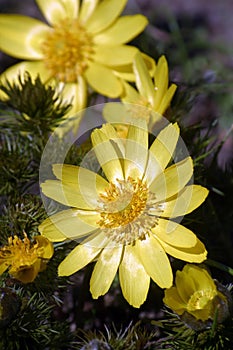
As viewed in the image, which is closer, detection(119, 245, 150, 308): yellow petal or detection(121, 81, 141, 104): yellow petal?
detection(119, 245, 150, 308): yellow petal

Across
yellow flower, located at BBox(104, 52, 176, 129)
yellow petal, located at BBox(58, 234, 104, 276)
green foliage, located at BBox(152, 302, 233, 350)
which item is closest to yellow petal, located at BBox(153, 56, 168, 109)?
yellow flower, located at BBox(104, 52, 176, 129)

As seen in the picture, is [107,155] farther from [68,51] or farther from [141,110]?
[68,51]

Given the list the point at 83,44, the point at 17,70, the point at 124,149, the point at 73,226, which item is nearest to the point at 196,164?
the point at 124,149

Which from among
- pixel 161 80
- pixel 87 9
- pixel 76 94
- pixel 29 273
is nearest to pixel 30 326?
pixel 29 273

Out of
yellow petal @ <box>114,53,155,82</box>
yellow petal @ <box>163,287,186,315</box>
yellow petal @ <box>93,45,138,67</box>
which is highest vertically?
yellow petal @ <box>93,45,138,67</box>

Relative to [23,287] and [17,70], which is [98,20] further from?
[23,287]

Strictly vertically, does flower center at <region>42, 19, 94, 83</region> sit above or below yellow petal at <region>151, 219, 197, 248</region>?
above

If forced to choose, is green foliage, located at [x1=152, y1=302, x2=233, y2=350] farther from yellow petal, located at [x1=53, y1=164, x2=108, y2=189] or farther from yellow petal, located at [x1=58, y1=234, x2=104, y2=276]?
yellow petal, located at [x1=53, y1=164, x2=108, y2=189]
